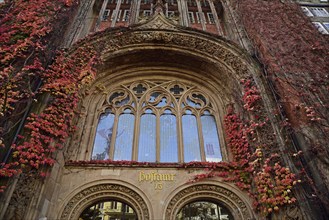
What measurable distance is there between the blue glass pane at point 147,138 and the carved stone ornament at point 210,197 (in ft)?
4.69

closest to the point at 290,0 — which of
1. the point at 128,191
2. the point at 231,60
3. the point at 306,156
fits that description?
the point at 231,60

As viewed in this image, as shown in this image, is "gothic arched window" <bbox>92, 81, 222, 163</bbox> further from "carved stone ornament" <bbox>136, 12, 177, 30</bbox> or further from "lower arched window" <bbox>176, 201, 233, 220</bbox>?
"carved stone ornament" <bbox>136, 12, 177, 30</bbox>

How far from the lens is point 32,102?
269 inches

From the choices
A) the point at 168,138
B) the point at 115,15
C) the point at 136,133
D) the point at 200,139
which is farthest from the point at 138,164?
the point at 115,15

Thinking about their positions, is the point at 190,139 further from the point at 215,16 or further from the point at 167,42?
the point at 215,16

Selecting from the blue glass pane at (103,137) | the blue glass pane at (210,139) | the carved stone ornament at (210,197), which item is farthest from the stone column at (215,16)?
the carved stone ornament at (210,197)

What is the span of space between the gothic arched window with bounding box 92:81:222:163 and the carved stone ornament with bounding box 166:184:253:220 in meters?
1.13

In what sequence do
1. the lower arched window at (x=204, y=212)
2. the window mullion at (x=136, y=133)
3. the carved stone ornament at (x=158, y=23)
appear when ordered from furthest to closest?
the carved stone ornament at (x=158, y=23) → the window mullion at (x=136, y=133) → the lower arched window at (x=204, y=212)

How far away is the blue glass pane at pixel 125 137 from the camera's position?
7664mm

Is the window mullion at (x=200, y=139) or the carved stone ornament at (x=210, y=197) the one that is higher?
the window mullion at (x=200, y=139)

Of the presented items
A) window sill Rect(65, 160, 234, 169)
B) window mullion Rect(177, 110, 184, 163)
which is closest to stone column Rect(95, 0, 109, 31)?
window mullion Rect(177, 110, 184, 163)

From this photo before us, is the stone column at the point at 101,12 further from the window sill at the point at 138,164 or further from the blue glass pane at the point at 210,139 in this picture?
the window sill at the point at 138,164

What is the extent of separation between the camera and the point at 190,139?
823 centimetres

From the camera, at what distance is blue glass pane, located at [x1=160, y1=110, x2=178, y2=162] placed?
A: 25.3ft
